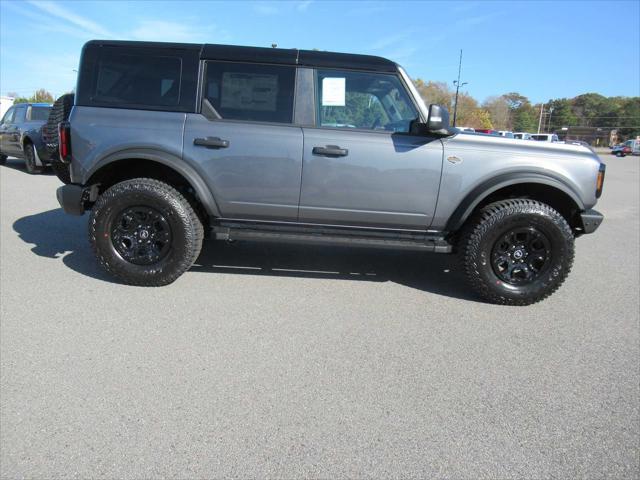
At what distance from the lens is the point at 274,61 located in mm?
4051

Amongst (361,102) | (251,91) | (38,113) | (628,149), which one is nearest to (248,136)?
(251,91)

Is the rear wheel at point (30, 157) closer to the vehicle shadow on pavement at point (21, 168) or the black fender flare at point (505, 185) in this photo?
the vehicle shadow on pavement at point (21, 168)

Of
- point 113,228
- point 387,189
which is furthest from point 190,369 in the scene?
point 387,189

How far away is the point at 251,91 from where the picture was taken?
13.5ft

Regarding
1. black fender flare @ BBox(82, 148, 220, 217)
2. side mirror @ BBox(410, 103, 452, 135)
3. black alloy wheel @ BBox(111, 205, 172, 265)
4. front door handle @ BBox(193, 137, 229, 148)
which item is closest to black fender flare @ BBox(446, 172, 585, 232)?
side mirror @ BBox(410, 103, 452, 135)

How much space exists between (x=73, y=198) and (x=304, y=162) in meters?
2.08

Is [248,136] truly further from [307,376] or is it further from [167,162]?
[307,376]

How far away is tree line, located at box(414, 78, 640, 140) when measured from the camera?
85.8 meters

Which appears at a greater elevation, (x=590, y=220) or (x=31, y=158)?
(x=590, y=220)

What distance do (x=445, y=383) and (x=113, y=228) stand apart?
3.11 m

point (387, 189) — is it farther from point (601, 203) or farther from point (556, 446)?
point (601, 203)

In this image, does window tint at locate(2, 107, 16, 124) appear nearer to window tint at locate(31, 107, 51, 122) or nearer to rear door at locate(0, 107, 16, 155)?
rear door at locate(0, 107, 16, 155)

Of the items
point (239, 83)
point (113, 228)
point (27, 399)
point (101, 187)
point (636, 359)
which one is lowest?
point (27, 399)

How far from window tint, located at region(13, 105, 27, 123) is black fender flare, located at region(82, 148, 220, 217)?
9.71 m
